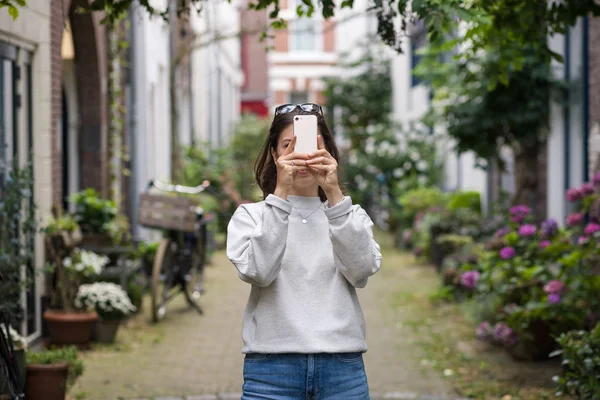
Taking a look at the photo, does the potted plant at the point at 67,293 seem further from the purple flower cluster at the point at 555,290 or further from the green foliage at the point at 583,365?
the green foliage at the point at 583,365

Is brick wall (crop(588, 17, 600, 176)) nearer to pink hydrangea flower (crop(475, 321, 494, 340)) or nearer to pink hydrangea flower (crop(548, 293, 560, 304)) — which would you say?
pink hydrangea flower (crop(475, 321, 494, 340))

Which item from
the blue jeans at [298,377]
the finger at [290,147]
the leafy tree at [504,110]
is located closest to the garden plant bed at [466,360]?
the leafy tree at [504,110]

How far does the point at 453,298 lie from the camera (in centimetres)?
1057

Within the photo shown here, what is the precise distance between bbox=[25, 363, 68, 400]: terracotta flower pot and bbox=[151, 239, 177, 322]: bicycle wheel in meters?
3.51

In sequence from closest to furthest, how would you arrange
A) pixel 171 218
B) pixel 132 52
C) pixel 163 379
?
pixel 163 379
pixel 171 218
pixel 132 52

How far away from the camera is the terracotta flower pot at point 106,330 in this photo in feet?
26.0

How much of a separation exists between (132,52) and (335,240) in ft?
33.9

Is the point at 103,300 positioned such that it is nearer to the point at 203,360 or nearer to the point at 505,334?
the point at 203,360

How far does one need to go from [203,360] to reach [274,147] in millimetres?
4618

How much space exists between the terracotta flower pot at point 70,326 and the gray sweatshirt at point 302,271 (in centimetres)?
476

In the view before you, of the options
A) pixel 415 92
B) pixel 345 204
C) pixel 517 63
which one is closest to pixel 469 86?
pixel 517 63

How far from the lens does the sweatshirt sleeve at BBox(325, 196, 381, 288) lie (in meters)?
2.96

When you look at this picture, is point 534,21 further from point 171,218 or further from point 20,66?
point 171,218

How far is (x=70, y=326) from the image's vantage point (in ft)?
24.9
